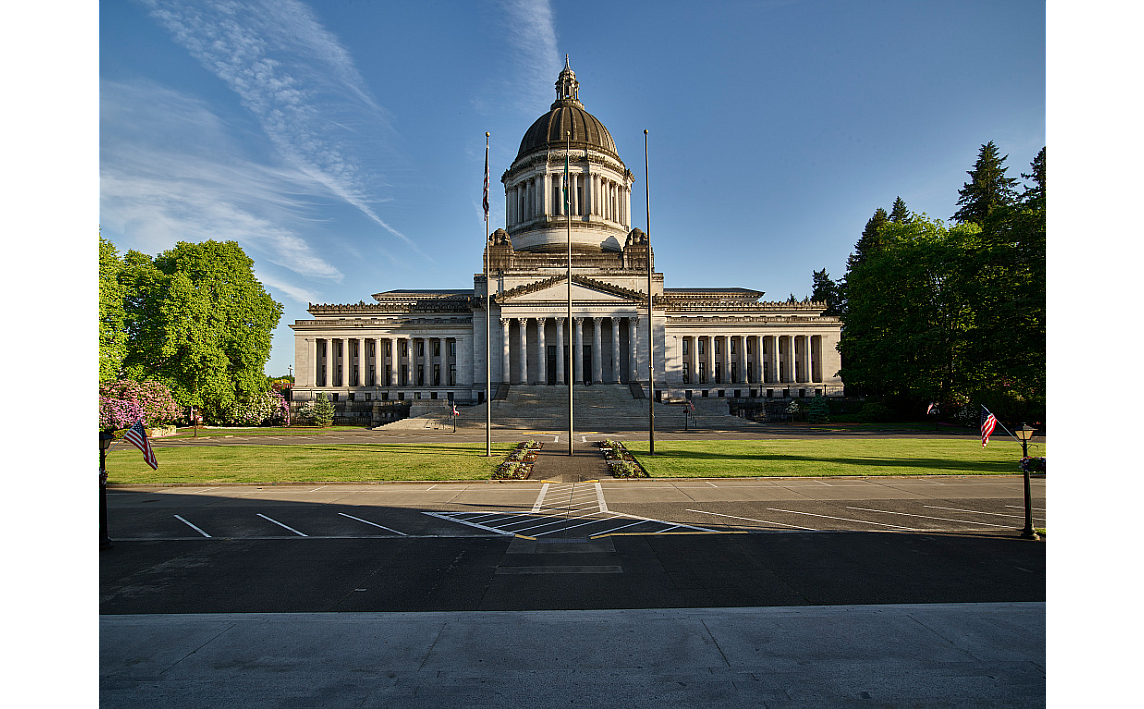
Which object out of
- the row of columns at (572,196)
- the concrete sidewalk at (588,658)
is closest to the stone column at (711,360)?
the row of columns at (572,196)

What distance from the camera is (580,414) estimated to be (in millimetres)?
56094

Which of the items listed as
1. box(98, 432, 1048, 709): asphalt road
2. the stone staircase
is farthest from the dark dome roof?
box(98, 432, 1048, 709): asphalt road

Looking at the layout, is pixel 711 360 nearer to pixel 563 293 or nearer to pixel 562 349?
pixel 562 349

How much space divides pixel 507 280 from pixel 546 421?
29637mm

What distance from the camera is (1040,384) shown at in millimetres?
34719

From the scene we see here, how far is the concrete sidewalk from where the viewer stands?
19.4 ft

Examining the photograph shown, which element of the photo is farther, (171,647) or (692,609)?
(692,609)

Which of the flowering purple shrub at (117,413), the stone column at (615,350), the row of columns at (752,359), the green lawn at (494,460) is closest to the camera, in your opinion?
the green lawn at (494,460)

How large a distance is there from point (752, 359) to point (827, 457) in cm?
5296

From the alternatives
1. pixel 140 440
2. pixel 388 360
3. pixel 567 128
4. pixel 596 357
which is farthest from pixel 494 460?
pixel 567 128

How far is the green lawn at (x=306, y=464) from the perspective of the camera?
2267 centimetres

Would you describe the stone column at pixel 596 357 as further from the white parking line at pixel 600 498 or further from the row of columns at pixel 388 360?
the white parking line at pixel 600 498
